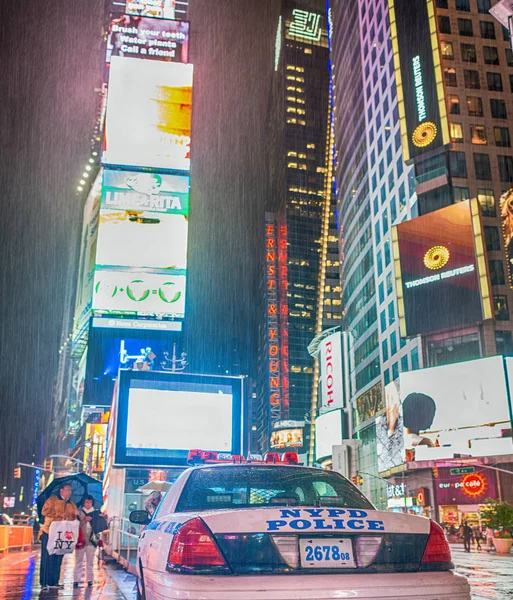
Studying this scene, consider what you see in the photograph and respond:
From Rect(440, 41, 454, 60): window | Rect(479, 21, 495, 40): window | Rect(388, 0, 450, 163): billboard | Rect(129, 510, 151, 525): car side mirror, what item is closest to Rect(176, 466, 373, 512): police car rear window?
Rect(129, 510, 151, 525): car side mirror

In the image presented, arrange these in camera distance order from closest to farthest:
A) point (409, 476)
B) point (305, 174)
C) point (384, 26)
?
1. point (409, 476)
2. point (384, 26)
3. point (305, 174)

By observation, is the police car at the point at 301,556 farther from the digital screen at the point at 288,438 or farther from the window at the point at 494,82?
the digital screen at the point at 288,438

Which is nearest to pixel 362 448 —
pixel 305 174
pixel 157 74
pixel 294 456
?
pixel 157 74

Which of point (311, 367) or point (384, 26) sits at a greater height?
point (384, 26)

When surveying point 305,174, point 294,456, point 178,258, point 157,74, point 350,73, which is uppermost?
point 305,174

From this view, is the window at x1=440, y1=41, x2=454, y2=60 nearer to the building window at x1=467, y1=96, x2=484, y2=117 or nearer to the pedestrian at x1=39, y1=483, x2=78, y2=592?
the building window at x1=467, y1=96, x2=484, y2=117

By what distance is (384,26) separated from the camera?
68.1 meters

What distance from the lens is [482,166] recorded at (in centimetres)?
5616

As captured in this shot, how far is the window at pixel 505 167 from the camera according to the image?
56188 millimetres

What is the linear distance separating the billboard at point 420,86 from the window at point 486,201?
5543mm

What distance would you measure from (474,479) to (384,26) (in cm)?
4723

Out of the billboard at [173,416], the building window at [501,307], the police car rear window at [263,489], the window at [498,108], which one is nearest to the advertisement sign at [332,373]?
the building window at [501,307]

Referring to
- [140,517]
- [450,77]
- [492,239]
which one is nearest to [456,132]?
[450,77]

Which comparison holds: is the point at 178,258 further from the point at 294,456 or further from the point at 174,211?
the point at 294,456
